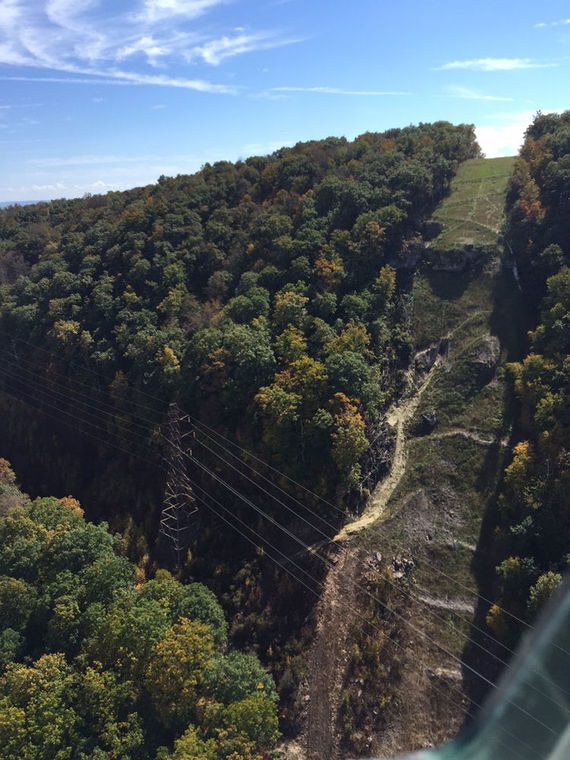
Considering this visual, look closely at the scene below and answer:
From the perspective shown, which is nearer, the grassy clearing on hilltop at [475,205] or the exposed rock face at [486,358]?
the exposed rock face at [486,358]

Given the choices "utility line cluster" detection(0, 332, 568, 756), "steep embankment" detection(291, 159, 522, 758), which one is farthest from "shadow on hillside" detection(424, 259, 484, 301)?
"utility line cluster" detection(0, 332, 568, 756)

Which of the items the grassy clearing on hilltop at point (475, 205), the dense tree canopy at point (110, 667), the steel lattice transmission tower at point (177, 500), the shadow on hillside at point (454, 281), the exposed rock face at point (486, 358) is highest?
the grassy clearing on hilltop at point (475, 205)

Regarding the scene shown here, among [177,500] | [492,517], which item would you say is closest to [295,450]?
[177,500]

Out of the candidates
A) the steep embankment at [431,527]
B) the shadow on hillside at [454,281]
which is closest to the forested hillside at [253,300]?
the steep embankment at [431,527]

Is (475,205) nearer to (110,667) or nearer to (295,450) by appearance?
(295,450)

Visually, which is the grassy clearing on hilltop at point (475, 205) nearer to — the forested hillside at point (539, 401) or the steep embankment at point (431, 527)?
the steep embankment at point (431, 527)

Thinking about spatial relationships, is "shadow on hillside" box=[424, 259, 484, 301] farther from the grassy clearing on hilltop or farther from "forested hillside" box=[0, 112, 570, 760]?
the grassy clearing on hilltop
